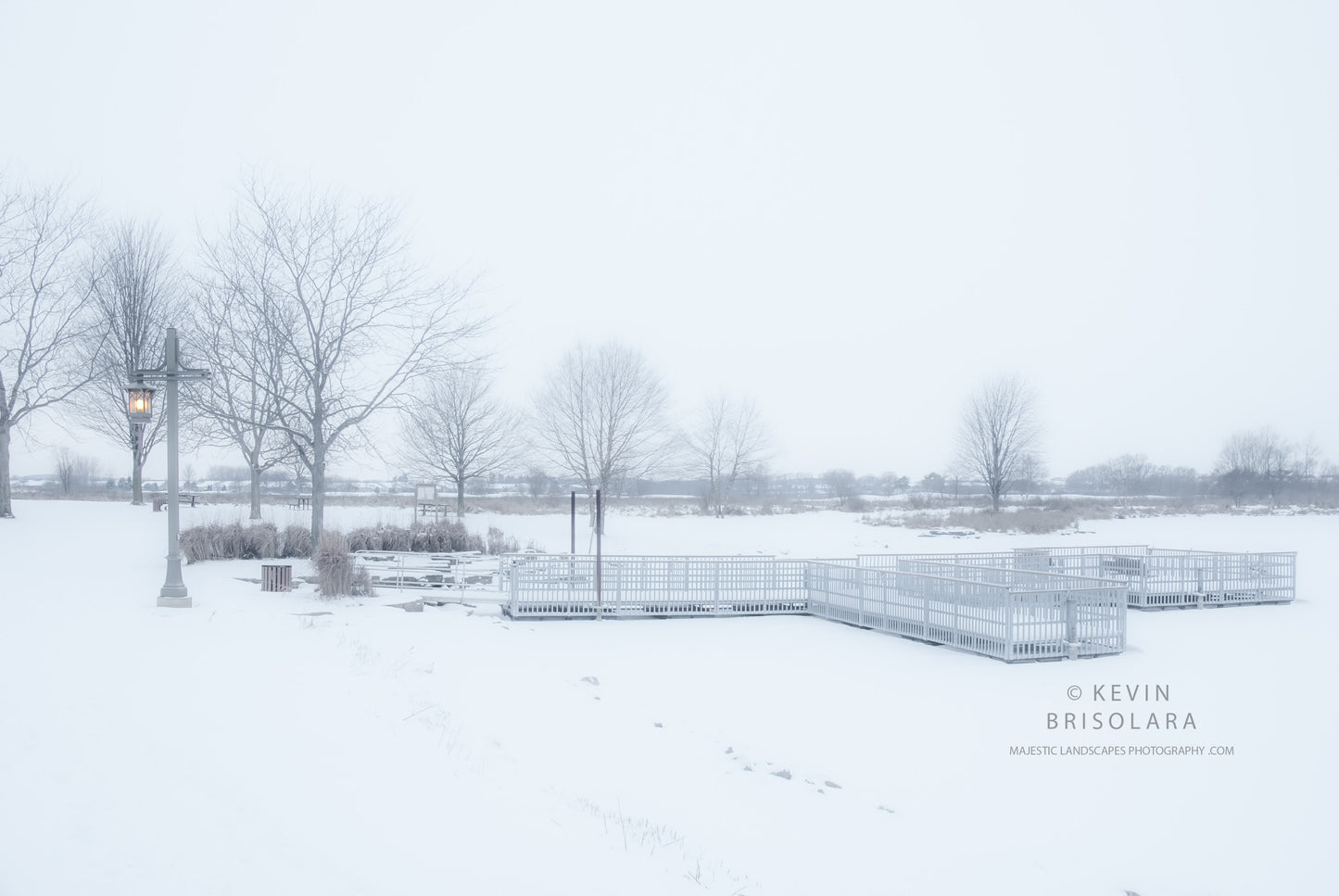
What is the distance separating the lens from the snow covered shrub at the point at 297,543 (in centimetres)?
2122

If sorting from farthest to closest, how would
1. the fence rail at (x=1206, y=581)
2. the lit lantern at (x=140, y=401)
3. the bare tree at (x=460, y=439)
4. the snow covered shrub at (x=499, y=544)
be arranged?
the bare tree at (x=460, y=439), the snow covered shrub at (x=499, y=544), the fence rail at (x=1206, y=581), the lit lantern at (x=140, y=401)

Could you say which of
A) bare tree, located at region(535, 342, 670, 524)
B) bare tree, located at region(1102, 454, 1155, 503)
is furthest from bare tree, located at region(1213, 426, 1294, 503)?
bare tree, located at region(535, 342, 670, 524)

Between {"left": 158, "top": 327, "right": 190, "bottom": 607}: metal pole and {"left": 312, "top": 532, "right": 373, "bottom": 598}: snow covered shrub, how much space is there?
3.42m

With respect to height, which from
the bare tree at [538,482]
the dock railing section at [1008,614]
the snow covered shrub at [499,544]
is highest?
the bare tree at [538,482]

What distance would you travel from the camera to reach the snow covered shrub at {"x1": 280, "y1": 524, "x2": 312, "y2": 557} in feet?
69.6

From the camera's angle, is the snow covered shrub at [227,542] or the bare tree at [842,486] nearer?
the snow covered shrub at [227,542]

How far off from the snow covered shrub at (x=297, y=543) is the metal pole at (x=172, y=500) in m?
8.23

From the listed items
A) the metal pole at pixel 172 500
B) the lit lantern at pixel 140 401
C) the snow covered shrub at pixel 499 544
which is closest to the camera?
the metal pole at pixel 172 500

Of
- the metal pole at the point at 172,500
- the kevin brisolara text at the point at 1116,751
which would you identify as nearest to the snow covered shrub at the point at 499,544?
the metal pole at the point at 172,500

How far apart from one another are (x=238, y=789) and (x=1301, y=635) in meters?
17.8

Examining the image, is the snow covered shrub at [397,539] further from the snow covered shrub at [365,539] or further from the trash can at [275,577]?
the trash can at [275,577]

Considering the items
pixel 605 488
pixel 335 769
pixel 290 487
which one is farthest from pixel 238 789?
pixel 290 487

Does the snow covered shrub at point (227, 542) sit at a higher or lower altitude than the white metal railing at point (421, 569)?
higher

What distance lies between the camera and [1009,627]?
42.8ft
